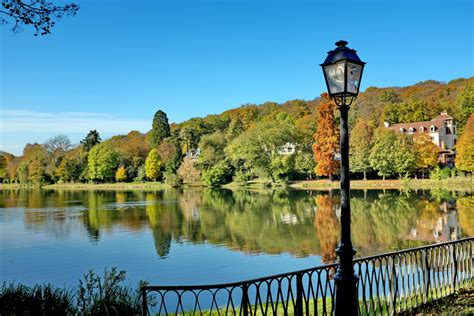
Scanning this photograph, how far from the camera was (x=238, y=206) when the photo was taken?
112ft

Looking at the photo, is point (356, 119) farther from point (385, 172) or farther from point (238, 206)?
point (238, 206)

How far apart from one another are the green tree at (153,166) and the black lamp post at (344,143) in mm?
65929

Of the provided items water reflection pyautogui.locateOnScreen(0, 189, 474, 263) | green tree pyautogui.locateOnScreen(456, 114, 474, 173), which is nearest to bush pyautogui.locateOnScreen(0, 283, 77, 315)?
water reflection pyautogui.locateOnScreen(0, 189, 474, 263)

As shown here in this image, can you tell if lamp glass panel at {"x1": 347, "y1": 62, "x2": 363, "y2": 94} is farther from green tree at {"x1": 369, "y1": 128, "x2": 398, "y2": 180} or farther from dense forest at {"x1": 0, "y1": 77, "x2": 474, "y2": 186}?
green tree at {"x1": 369, "y1": 128, "x2": 398, "y2": 180}

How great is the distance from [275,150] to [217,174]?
29.9ft

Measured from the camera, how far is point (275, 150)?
59.0 meters

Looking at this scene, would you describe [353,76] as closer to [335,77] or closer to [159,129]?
[335,77]

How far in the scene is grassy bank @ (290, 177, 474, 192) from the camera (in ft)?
144

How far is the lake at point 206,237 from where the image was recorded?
46.0 ft

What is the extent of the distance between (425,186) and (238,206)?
79.2ft

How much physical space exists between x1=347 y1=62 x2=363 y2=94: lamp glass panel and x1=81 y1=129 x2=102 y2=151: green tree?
8309 cm

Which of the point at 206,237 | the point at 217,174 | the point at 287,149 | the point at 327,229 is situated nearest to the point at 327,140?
the point at 287,149

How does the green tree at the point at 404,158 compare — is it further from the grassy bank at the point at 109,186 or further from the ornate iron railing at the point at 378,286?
the ornate iron railing at the point at 378,286

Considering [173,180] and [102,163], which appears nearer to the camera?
[173,180]
